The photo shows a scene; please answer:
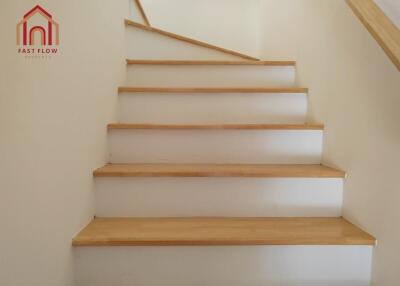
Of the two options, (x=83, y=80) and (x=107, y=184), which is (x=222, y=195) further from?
(x=83, y=80)

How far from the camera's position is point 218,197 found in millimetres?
1228

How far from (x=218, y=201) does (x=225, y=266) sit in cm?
26

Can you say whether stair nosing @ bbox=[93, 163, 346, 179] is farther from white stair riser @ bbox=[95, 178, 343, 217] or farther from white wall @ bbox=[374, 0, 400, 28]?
white wall @ bbox=[374, 0, 400, 28]

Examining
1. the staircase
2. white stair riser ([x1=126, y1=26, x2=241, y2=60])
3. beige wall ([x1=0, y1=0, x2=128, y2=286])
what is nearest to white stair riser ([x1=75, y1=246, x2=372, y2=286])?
the staircase

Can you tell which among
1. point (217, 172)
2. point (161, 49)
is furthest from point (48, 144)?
point (161, 49)

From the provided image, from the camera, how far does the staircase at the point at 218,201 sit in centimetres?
102

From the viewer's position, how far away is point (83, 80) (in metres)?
1.13

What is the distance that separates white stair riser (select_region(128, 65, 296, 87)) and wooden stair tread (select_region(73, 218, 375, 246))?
105cm

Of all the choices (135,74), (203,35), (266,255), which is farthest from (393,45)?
(203,35)

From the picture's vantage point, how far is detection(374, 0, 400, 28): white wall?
3.68ft

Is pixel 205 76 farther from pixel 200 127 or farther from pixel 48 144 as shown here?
pixel 48 144

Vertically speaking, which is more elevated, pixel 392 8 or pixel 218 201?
pixel 392 8

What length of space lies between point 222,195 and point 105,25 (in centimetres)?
101

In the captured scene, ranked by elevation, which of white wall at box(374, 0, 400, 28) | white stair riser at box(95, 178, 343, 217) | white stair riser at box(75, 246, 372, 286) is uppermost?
white wall at box(374, 0, 400, 28)
